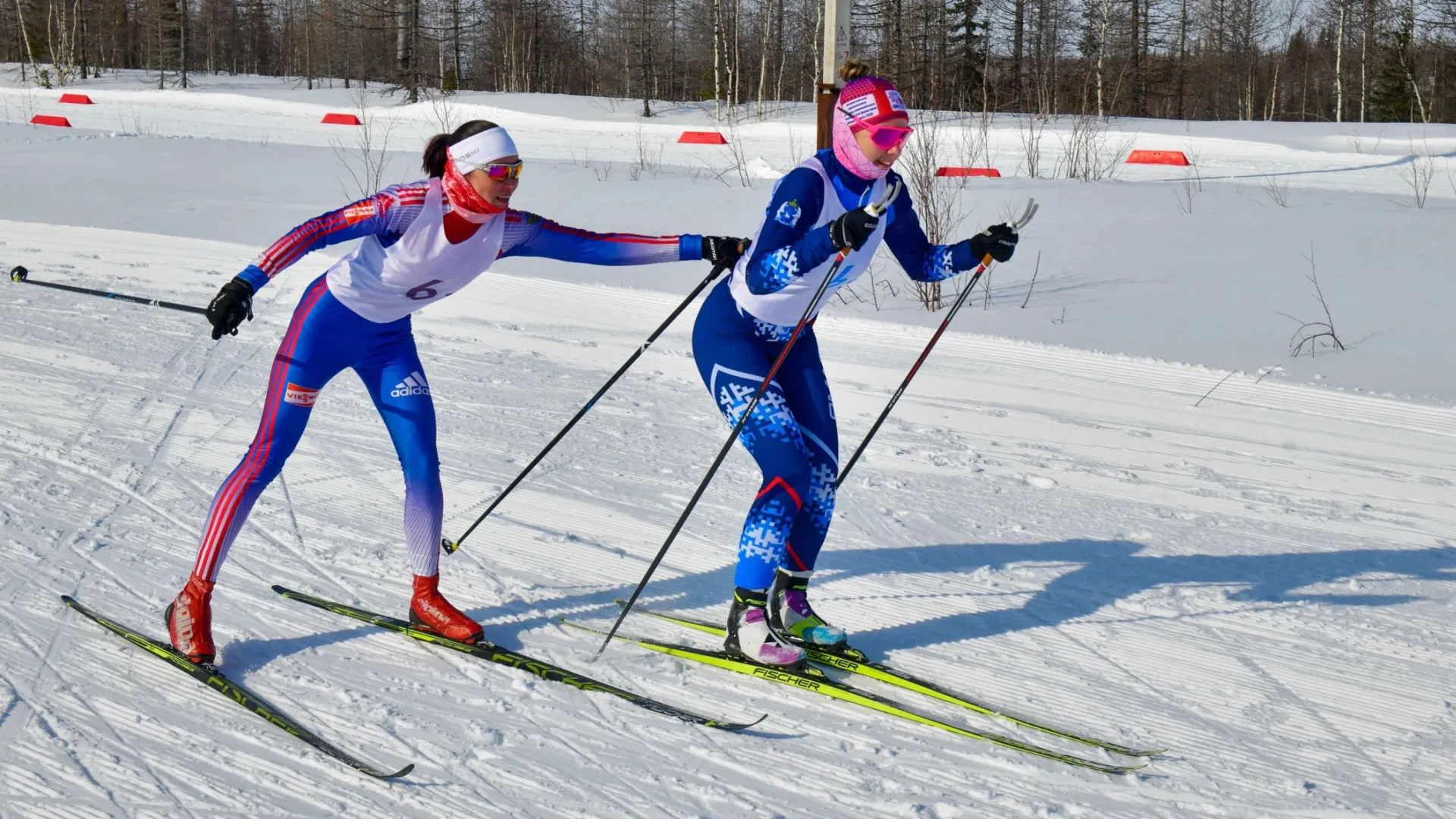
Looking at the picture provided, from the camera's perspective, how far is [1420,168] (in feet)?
49.3

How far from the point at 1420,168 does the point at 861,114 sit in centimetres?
A: 1433

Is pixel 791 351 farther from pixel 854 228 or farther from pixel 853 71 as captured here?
pixel 853 71

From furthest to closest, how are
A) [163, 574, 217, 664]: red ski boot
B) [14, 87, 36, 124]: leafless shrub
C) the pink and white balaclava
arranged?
1. [14, 87, 36, 124]: leafless shrub
2. [163, 574, 217, 664]: red ski boot
3. the pink and white balaclava

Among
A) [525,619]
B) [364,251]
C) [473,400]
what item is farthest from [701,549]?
[473,400]

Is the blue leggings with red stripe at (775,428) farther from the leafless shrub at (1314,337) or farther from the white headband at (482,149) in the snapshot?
the leafless shrub at (1314,337)

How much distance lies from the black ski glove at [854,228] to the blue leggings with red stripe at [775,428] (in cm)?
57

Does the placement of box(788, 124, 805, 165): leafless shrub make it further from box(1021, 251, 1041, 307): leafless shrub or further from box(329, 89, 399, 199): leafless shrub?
box(1021, 251, 1041, 307): leafless shrub

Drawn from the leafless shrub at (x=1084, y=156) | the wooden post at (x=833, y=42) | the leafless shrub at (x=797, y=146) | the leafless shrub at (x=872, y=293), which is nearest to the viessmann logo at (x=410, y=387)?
the leafless shrub at (x=872, y=293)

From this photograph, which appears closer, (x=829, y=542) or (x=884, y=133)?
(x=884, y=133)

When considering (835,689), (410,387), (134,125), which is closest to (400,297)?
(410,387)

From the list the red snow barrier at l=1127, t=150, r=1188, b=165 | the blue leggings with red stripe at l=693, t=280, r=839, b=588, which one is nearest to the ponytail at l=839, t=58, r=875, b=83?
the blue leggings with red stripe at l=693, t=280, r=839, b=588

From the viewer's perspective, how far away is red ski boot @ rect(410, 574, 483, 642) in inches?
154

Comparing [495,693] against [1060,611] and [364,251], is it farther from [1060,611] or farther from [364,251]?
[1060,611]

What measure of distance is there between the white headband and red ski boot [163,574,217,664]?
1573mm
